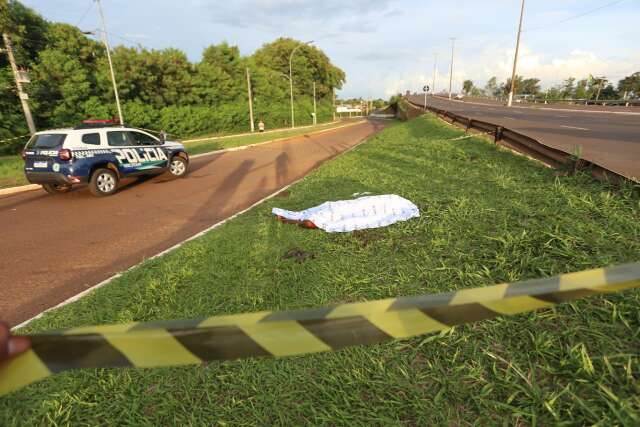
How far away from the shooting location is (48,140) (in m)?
7.55

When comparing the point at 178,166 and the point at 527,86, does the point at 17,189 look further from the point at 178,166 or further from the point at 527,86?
the point at 527,86

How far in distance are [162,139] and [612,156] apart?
1167 centimetres

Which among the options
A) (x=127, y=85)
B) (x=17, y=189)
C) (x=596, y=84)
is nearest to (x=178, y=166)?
(x=17, y=189)

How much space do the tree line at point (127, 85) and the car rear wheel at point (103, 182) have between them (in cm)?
1724

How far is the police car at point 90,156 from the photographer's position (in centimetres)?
746

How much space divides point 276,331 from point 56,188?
403 inches

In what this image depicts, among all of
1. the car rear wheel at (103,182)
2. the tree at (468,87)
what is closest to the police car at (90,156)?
the car rear wheel at (103,182)

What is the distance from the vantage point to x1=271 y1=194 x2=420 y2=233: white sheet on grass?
4.57m

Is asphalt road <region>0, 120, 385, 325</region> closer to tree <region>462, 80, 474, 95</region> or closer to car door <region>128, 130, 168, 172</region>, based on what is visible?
car door <region>128, 130, 168, 172</region>

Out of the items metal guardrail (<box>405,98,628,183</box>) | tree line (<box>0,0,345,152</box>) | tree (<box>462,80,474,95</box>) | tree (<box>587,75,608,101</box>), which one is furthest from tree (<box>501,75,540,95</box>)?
metal guardrail (<box>405,98,628,183</box>)

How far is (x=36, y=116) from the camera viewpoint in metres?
21.3

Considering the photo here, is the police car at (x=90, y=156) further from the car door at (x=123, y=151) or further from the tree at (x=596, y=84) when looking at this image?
the tree at (x=596, y=84)

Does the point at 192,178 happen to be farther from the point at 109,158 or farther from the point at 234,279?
the point at 234,279

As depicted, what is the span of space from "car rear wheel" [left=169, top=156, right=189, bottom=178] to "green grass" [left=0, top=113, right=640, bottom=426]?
6623 millimetres
